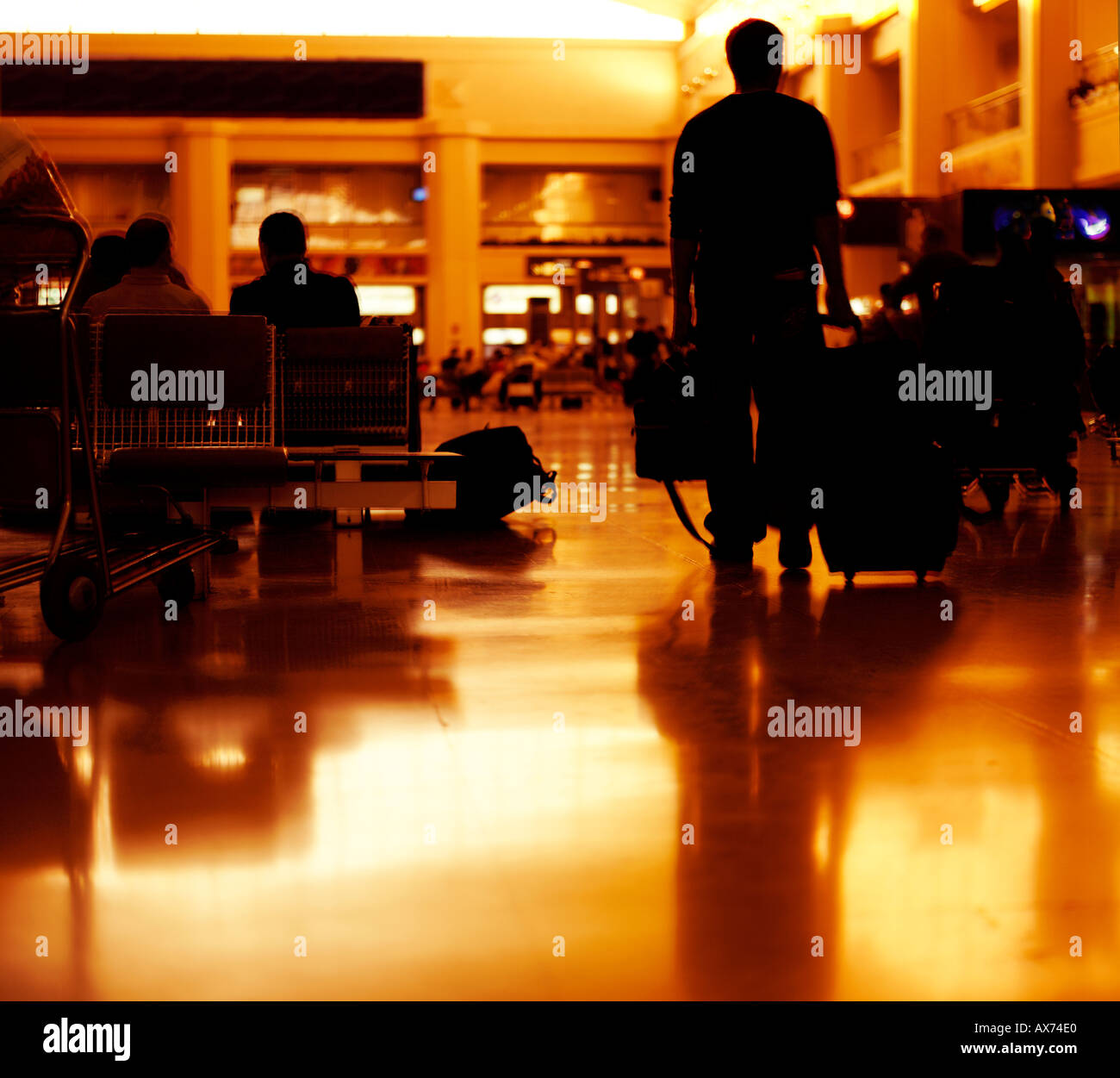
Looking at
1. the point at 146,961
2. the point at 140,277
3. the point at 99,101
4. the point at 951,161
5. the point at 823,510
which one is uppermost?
the point at 99,101

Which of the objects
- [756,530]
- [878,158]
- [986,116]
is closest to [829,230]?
[756,530]

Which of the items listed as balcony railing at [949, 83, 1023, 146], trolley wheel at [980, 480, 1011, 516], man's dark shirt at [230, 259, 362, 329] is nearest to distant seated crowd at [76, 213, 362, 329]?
man's dark shirt at [230, 259, 362, 329]

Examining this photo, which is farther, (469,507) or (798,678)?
(469,507)

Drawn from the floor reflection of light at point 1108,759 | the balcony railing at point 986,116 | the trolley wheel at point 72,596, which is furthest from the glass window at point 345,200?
the floor reflection of light at point 1108,759

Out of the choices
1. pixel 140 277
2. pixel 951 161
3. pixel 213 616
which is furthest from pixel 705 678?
pixel 951 161

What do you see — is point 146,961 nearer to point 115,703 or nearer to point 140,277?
point 115,703

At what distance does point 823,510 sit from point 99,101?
2793cm

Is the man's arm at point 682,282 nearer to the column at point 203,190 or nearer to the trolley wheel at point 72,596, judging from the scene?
the trolley wheel at point 72,596

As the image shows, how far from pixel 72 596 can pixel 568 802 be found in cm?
192

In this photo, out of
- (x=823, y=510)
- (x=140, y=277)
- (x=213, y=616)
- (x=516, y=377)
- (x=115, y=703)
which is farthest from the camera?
(x=516, y=377)

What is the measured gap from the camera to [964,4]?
26531mm

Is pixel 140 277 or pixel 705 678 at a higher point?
pixel 140 277

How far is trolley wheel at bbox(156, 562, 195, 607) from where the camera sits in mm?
4477

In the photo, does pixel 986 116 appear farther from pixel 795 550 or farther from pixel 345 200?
pixel 795 550
